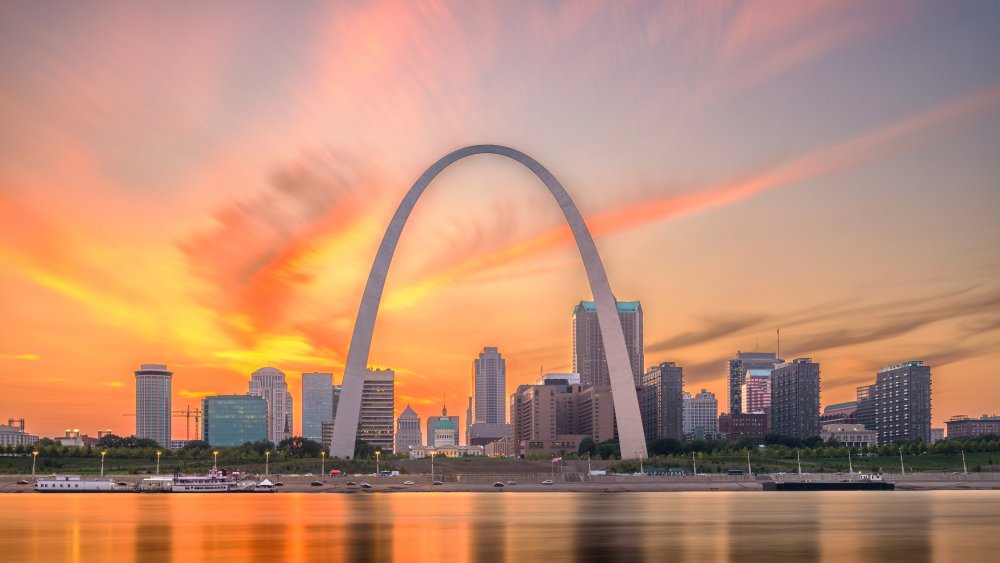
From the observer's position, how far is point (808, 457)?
13862 centimetres

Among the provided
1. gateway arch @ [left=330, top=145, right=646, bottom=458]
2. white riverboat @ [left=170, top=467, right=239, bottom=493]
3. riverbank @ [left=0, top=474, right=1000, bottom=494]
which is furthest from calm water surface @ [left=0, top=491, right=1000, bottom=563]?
gateway arch @ [left=330, top=145, right=646, bottom=458]

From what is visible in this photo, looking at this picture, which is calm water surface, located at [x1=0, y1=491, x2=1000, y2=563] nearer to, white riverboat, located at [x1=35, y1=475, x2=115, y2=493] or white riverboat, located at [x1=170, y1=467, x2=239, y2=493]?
white riverboat, located at [x1=170, y1=467, x2=239, y2=493]

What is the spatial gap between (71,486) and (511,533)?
244ft

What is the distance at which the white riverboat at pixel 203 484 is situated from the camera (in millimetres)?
103312

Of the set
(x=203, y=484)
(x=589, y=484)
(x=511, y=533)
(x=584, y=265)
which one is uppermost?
(x=584, y=265)

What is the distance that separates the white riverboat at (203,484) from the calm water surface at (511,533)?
1337 inches

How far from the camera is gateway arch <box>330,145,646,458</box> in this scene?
106750 millimetres

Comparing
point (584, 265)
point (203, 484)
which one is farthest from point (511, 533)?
point (203, 484)

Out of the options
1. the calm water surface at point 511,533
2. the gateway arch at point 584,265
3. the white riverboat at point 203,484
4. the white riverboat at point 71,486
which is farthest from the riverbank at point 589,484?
the calm water surface at point 511,533

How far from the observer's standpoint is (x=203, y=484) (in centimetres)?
10475

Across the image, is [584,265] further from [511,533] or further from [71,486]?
[511,533]

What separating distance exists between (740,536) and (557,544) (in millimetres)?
8143

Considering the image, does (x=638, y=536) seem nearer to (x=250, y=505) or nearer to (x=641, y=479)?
(x=250, y=505)

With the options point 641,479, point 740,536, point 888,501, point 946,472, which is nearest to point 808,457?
point 946,472
